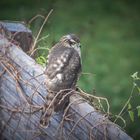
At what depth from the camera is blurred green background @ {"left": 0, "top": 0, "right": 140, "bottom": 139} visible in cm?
850

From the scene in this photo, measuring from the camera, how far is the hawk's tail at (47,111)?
381 cm

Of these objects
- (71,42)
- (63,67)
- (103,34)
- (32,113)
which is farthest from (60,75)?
(103,34)

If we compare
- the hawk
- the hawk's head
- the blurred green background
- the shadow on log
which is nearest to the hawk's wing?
the hawk

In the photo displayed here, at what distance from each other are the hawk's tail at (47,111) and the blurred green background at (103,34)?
12.7 feet

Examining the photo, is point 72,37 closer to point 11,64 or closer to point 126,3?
point 11,64

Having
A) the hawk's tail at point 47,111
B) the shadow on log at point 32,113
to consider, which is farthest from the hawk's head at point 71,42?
the hawk's tail at point 47,111

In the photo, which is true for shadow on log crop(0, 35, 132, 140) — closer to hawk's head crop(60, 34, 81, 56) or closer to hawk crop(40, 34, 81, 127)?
hawk crop(40, 34, 81, 127)

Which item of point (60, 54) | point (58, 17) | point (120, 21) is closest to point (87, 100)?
point (60, 54)

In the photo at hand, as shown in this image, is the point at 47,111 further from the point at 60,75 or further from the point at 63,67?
the point at 63,67

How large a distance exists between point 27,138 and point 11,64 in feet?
1.42

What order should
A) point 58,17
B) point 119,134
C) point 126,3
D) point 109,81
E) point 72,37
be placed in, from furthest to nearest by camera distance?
point 126,3, point 58,17, point 109,81, point 72,37, point 119,134

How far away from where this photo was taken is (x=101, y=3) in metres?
11.1

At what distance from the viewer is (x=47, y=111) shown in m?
3.87

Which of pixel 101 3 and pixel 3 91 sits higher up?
pixel 3 91
